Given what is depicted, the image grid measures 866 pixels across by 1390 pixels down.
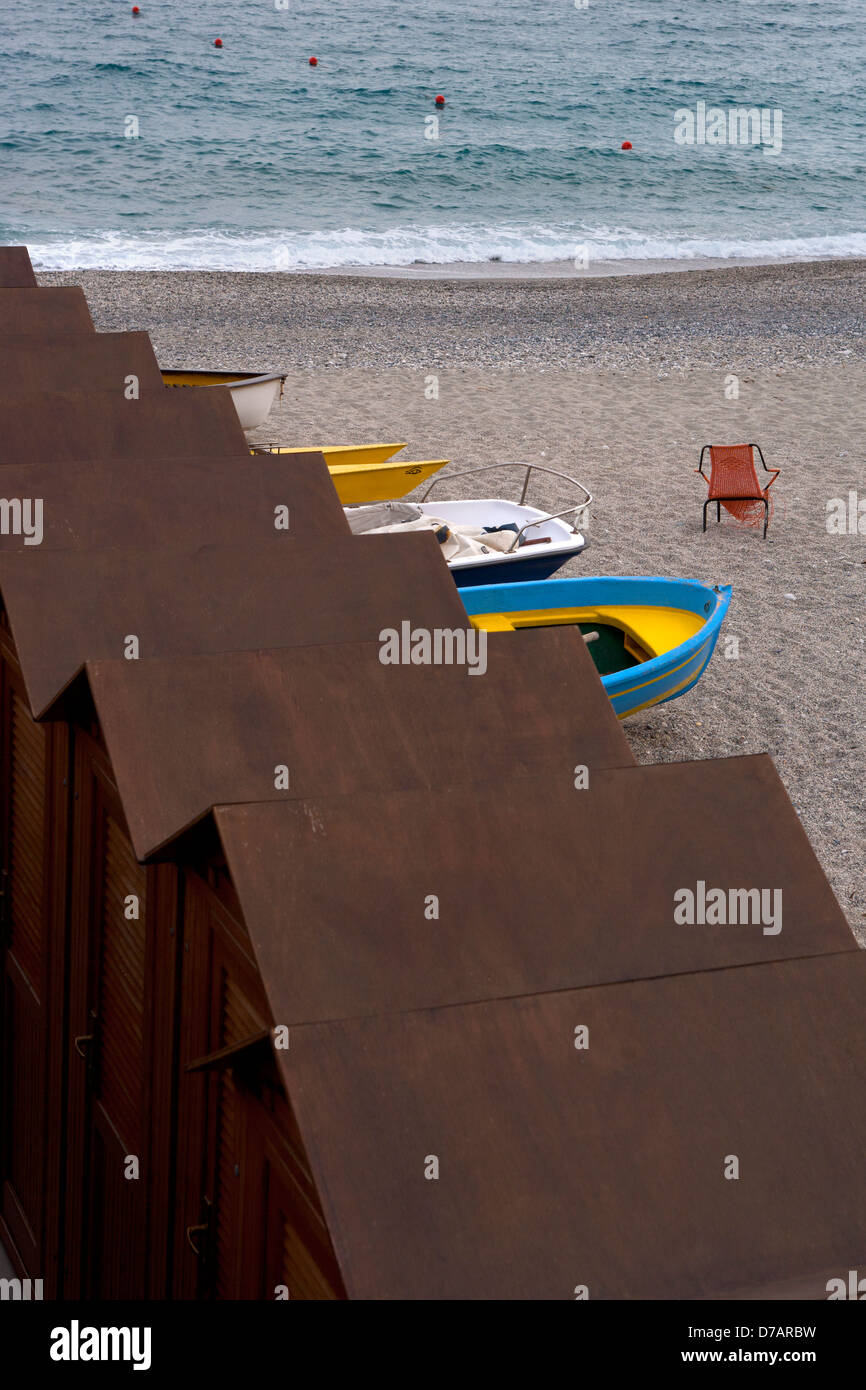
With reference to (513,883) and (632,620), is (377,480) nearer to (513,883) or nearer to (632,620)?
(632,620)

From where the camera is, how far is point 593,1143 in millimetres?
2100

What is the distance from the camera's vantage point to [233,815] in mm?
2432

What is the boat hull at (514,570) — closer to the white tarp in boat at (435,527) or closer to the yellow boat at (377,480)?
the white tarp in boat at (435,527)

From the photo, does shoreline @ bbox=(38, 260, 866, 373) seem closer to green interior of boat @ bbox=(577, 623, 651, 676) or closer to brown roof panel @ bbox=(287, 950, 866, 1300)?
green interior of boat @ bbox=(577, 623, 651, 676)

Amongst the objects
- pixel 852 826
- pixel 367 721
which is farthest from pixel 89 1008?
pixel 852 826

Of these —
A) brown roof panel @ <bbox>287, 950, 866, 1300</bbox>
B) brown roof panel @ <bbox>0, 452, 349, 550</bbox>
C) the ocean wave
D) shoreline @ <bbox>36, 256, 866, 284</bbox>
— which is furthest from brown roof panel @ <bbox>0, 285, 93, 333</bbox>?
the ocean wave

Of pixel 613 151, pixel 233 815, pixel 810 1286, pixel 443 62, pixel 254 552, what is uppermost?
pixel 443 62

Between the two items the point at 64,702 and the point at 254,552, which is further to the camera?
the point at 254,552

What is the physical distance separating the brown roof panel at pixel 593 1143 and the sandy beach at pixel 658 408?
15.6ft

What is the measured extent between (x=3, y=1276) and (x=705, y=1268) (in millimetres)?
3792

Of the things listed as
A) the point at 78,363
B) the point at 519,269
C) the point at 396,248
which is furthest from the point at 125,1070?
the point at 396,248

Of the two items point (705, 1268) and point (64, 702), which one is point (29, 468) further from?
point (705, 1268)

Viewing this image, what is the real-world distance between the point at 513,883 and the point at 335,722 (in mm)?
750

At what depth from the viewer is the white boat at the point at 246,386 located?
41.2 feet
